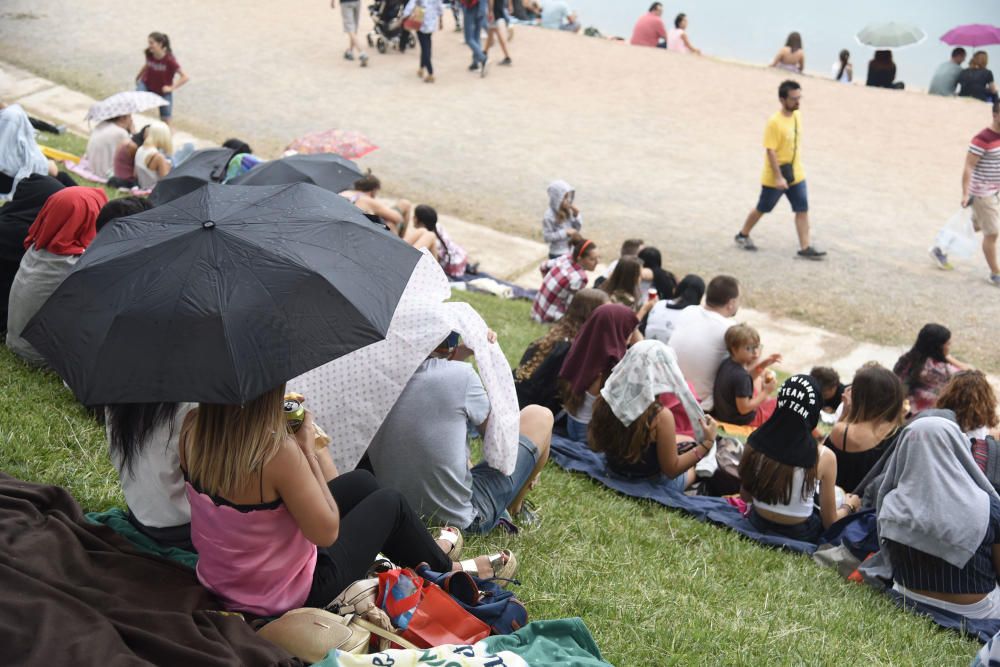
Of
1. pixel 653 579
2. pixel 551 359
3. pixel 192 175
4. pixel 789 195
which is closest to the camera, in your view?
pixel 653 579

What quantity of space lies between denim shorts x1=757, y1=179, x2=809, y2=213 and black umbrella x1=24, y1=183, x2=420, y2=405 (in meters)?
9.35

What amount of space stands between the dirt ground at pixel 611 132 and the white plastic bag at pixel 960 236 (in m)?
0.35

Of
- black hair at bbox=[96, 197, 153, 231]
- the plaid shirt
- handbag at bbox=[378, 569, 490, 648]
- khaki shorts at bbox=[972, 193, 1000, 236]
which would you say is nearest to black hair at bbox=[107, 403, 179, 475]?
handbag at bbox=[378, 569, 490, 648]

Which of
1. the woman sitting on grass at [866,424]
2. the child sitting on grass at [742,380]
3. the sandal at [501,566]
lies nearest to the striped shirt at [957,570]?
the woman sitting on grass at [866,424]

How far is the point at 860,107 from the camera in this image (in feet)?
62.2

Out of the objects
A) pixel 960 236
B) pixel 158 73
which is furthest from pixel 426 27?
pixel 960 236

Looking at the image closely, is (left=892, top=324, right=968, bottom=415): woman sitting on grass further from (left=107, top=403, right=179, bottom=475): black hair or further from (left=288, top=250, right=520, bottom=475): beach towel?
(left=107, top=403, right=179, bottom=475): black hair

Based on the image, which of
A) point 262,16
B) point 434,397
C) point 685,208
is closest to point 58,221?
point 434,397

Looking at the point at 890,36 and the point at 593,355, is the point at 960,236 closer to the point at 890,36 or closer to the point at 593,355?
the point at 593,355

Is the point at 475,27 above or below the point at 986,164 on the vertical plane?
above

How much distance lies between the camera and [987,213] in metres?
11.4

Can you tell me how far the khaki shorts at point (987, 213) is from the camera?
1130 cm

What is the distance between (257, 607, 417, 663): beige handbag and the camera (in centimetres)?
308

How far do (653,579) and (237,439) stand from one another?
2286mm
